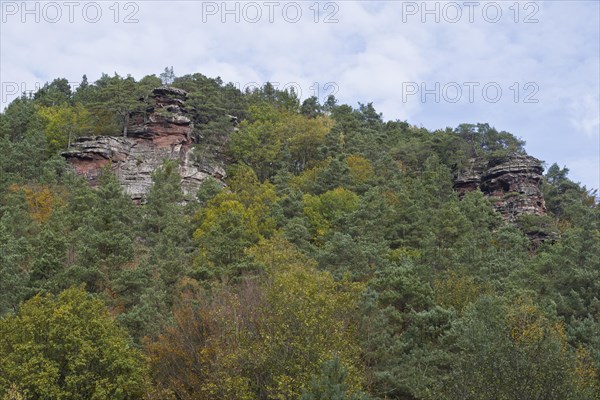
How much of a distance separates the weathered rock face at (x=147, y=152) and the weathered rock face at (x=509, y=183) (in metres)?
30.3

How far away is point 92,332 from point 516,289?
24.4 m

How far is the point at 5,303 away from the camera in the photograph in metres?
32.9

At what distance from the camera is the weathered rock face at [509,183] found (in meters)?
72.6

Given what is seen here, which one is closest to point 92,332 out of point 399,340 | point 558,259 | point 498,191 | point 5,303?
point 5,303

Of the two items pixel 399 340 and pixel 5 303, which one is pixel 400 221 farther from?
pixel 5 303

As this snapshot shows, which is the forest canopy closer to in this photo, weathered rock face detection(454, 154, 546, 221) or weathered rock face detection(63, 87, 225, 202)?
weathered rock face detection(63, 87, 225, 202)

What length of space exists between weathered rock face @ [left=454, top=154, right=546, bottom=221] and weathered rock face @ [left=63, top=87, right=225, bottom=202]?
30348 millimetres

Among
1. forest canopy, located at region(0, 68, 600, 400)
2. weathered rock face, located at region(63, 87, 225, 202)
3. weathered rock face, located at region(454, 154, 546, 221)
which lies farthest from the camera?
weathered rock face, located at region(454, 154, 546, 221)

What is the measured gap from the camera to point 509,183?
75.2 meters

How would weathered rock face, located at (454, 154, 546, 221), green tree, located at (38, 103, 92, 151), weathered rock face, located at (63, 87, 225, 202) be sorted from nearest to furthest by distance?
weathered rock face, located at (63, 87, 225, 202) → weathered rock face, located at (454, 154, 546, 221) → green tree, located at (38, 103, 92, 151)

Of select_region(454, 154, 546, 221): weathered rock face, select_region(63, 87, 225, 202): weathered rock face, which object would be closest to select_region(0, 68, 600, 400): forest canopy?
select_region(63, 87, 225, 202): weathered rock face

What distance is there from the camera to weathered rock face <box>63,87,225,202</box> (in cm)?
6925

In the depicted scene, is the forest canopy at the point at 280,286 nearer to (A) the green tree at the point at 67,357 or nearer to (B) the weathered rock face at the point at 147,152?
(A) the green tree at the point at 67,357

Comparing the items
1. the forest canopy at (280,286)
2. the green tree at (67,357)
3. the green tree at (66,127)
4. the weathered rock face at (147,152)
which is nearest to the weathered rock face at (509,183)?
the forest canopy at (280,286)
